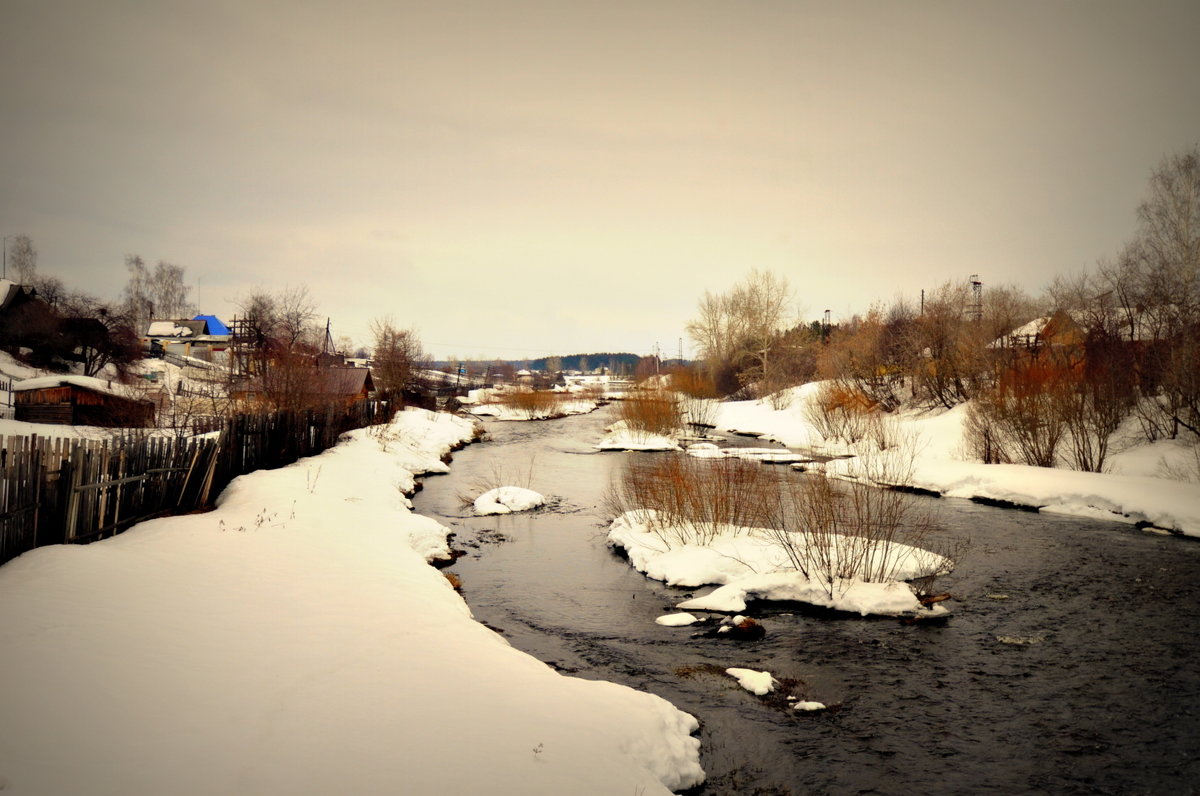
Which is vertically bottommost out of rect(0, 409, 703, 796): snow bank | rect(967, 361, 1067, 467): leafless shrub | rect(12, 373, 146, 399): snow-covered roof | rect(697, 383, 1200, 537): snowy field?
rect(0, 409, 703, 796): snow bank

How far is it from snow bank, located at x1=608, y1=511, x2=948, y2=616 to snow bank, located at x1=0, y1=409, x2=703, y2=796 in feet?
14.1

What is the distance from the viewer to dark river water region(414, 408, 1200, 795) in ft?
20.0

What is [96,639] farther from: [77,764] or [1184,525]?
[1184,525]

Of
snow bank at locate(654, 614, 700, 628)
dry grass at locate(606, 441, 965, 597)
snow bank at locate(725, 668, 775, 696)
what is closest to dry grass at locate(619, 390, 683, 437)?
dry grass at locate(606, 441, 965, 597)

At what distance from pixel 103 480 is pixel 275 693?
572cm

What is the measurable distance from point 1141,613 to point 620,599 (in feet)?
25.9

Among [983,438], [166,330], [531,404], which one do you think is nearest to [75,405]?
[531,404]

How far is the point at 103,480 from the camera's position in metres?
8.97

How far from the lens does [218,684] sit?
525 centimetres

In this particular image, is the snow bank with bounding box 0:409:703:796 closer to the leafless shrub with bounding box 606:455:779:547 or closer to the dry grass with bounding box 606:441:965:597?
the dry grass with bounding box 606:441:965:597

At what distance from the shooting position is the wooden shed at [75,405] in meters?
30.2

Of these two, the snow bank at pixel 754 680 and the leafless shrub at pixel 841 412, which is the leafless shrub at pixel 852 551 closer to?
the snow bank at pixel 754 680

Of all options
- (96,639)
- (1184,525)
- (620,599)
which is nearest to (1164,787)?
(620,599)

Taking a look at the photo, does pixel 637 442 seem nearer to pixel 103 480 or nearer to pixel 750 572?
pixel 750 572
